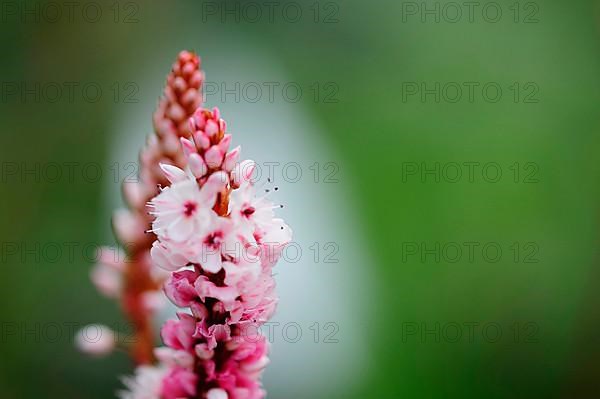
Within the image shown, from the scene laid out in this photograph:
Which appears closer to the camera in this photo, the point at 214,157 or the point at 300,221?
the point at 214,157

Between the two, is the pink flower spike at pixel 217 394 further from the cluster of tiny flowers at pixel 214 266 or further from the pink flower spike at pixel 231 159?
the pink flower spike at pixel 231 159

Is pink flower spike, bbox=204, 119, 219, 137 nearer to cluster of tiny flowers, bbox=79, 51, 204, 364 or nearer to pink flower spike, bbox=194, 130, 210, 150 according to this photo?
pink flower spike, bbox=194, 130, 210, 150

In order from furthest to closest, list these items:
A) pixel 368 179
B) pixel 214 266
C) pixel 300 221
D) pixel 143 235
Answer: pixel 368 179, pixel 300 221, pixel 143 235, pixel 214 266

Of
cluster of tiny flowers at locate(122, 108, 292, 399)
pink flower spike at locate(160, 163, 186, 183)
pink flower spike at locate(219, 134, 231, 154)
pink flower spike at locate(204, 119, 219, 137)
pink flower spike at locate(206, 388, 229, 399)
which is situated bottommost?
pink flower spike at locate(206, 388, 229, 399)

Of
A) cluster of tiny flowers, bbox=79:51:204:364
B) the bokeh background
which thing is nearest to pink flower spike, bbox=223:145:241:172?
cluster of tiny flowers, bbox=79:51:204:364

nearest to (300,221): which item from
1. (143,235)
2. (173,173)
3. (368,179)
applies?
(368,179)

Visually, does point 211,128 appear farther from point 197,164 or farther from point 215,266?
point 215,266
